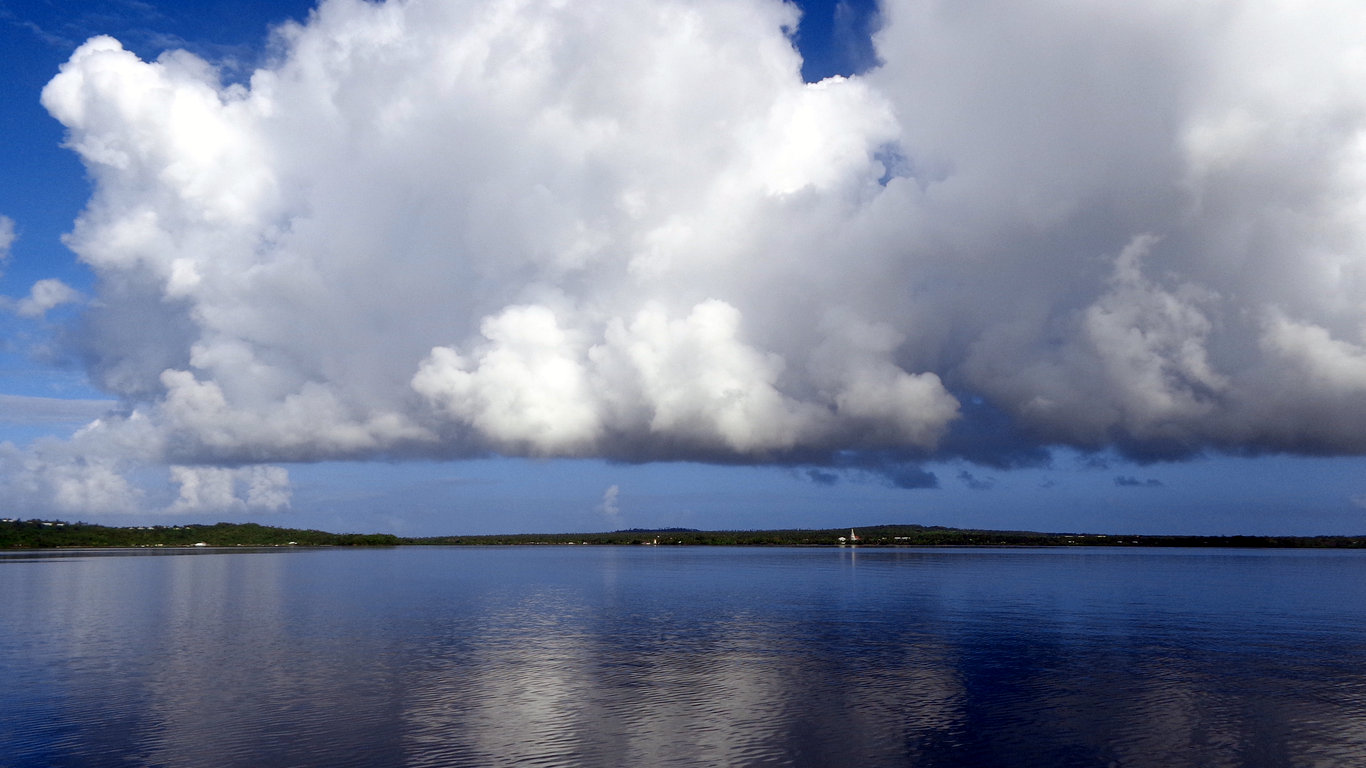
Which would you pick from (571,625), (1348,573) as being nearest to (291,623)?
(571,625)

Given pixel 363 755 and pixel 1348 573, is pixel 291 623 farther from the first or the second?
pixel 1348 573

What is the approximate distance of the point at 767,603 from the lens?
3755 inches

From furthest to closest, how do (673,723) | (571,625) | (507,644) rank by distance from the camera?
(571,625), (507,644), (673,723)

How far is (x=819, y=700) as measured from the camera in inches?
1699

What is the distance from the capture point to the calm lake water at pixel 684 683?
3478 cm

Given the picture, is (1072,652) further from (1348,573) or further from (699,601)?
(1348,573)

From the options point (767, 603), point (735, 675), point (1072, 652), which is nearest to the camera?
point (735, 675)

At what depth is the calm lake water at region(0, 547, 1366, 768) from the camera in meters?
34.8

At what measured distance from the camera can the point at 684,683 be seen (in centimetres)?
4731

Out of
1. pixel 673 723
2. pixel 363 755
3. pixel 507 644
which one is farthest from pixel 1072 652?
pixel 363 755

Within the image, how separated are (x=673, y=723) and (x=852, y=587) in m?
86.3

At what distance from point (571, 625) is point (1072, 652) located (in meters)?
38.7

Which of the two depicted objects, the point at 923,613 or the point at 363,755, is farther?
the point at 923,613

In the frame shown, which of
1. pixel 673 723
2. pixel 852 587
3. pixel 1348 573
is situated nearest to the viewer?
pixel 673 723
